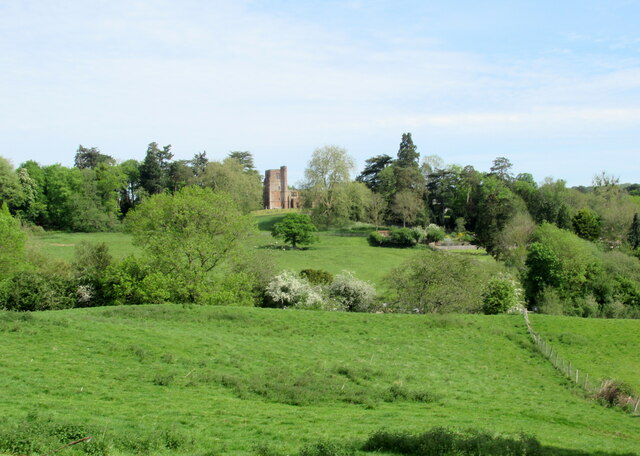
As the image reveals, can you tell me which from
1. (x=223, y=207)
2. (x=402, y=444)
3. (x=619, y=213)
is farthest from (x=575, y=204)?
(x=402, y=444)

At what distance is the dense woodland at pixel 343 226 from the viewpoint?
122 ft

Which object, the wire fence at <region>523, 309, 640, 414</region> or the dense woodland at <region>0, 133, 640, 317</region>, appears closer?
the wire fence at <region>523, 309, 640, 414</region>

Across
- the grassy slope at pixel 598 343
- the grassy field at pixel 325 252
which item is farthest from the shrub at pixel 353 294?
the grassy slope at pixel 598 343

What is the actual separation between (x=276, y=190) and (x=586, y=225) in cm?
7752

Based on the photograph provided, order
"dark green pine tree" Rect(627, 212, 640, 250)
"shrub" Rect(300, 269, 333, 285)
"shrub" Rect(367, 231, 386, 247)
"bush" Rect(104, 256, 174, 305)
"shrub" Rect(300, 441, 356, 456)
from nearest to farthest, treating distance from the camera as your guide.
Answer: "shrub" Rect(300, 441, 356, 456)
"bush" Rect(104, 256, 174, 305)
"shrub" Rect(300, 269, 333, 285)
"dark green pine tree" Rect(627, 212, 640, 250)
"shrub" Rect(367, 231, 386, 247)

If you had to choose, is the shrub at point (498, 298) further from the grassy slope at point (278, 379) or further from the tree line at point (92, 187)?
the tree line at point (92, 187)

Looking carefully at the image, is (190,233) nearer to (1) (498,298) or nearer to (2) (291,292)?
(2) (291,292)

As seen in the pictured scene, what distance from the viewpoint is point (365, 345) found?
89.4 feet


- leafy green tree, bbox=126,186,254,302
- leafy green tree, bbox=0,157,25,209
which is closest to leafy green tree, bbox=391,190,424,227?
leafy green tree, bbox=126,186,254,302

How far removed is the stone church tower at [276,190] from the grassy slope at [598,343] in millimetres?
105201

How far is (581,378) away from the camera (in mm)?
24469

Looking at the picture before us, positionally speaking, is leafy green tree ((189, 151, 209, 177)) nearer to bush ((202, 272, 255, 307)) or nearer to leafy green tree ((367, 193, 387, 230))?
leafy green tree ((367, 193, 387, 230))

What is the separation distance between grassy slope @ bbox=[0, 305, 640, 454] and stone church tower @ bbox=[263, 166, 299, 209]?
346 ft

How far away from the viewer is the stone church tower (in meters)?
135
